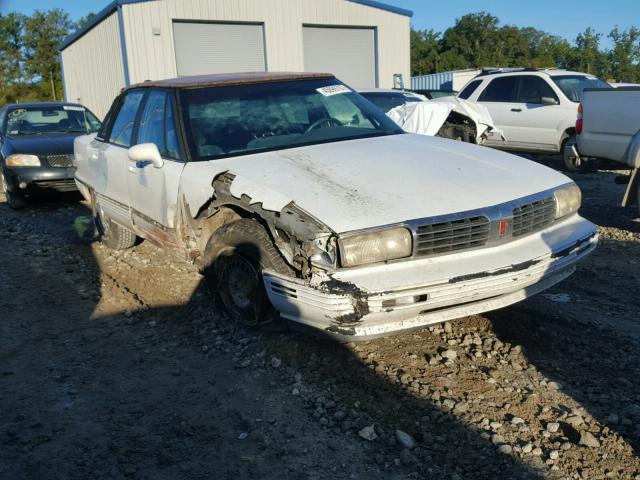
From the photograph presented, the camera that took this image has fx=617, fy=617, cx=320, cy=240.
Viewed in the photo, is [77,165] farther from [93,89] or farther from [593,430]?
[93,89]

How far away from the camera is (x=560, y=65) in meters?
45.3

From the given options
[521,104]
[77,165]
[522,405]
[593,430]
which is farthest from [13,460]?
[521,104]

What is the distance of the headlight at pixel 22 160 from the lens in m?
8.94

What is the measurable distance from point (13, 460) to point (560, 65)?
48623 mm

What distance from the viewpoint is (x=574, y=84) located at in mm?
11711

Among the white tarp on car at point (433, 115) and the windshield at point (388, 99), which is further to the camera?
the windshield at point (388, 99)

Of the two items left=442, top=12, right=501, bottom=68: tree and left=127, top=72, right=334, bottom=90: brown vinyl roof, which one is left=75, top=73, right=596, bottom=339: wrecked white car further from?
left=442, top=12, right=501, bottom=68: tree

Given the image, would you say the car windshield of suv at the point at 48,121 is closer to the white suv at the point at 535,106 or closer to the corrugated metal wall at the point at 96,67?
the white suv at the point at 535,106

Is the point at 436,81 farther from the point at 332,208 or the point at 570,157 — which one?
the point at 332,208

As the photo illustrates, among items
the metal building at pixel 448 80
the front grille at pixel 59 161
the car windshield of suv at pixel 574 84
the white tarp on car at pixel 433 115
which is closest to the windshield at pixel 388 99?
the white tarp on car at pixel 433 115

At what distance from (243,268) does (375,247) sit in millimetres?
1069

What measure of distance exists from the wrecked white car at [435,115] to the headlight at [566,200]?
230 inches

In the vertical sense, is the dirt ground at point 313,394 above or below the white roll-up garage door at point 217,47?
below

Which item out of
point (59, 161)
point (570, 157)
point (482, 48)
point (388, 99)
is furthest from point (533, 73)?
point (482, 48)
